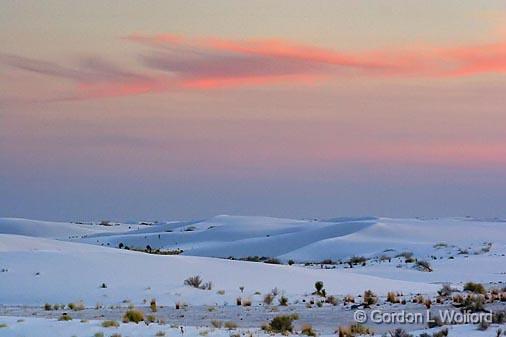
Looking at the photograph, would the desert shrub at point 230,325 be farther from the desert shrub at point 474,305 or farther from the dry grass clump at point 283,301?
the desert shrub at point 474,305

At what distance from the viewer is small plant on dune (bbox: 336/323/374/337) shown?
1789cm

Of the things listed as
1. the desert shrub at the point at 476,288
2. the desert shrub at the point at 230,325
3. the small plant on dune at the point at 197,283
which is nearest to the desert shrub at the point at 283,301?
the small plant on dune at the point at 197,283

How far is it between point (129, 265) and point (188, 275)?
87.7 inches

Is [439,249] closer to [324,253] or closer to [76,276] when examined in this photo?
[324,253]

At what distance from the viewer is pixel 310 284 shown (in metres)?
29.6

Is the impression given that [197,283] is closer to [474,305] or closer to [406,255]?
[474,305]

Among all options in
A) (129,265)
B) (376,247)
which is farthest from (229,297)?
(376,247)

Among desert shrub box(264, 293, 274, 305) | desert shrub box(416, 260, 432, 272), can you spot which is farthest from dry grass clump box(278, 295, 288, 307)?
desert shrub box(416, 260, 432, 272)

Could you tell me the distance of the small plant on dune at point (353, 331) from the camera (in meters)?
17.9

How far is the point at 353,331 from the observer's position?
60.3ft

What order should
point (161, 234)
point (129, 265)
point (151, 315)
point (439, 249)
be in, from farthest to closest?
point (161, 234) < point (439, 249) < point (129, 265) < point (151, 315)

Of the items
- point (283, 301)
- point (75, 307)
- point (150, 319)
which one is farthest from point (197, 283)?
point (150, 319)

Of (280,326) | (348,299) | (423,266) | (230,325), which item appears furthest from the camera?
(423,266)

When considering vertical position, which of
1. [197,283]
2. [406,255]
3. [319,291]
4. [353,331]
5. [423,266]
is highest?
[406,255]
